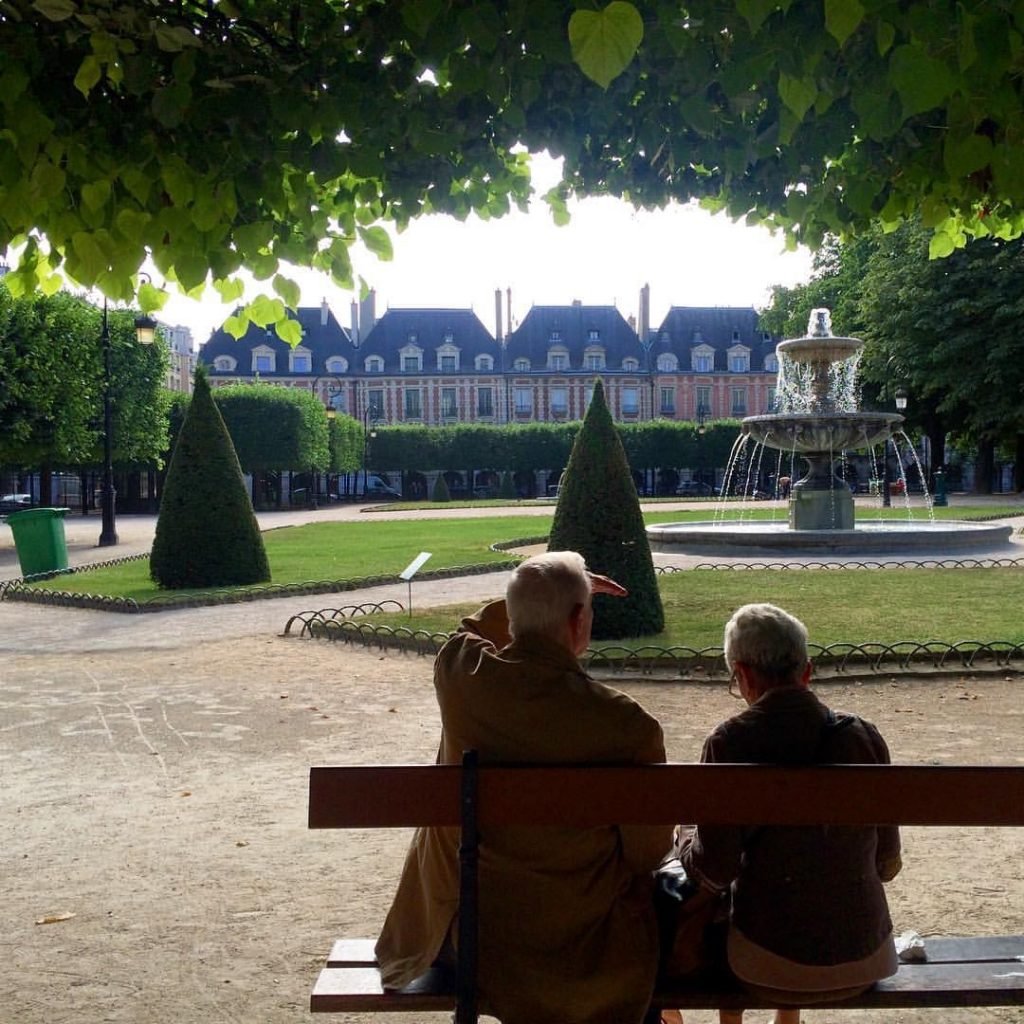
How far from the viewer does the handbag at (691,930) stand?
8.75 ft

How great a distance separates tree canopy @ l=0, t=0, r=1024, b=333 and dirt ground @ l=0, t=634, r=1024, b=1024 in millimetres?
2207

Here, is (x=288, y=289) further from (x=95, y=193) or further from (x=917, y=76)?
(x=917, y=76)

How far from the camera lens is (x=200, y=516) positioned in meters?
15.5

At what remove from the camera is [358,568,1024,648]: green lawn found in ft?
32.4

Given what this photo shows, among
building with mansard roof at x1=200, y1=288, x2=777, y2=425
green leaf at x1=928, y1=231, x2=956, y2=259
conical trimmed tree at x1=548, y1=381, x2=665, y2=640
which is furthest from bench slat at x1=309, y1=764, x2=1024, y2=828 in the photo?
building with mansard roof at x1=200, y1=288, x2=777, y2=425

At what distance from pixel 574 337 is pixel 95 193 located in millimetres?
77472

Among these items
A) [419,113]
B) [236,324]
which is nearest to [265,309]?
[236,324]

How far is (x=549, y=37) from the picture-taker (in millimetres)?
3025

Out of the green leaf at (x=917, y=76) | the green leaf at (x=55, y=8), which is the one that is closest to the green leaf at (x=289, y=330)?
the green leaf at (x=55, y=8)

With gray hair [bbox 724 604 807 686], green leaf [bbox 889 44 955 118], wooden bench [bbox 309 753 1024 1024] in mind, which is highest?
green leaf [bbox 889 44 955 118]

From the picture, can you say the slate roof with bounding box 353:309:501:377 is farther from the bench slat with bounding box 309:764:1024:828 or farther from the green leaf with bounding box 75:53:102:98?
the bench slat with bounding box 309:764:1024:828

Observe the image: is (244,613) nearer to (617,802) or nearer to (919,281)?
(617,802)

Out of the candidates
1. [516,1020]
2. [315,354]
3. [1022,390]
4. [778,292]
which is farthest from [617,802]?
[315,354]

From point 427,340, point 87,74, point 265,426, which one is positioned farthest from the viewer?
point 427,340
